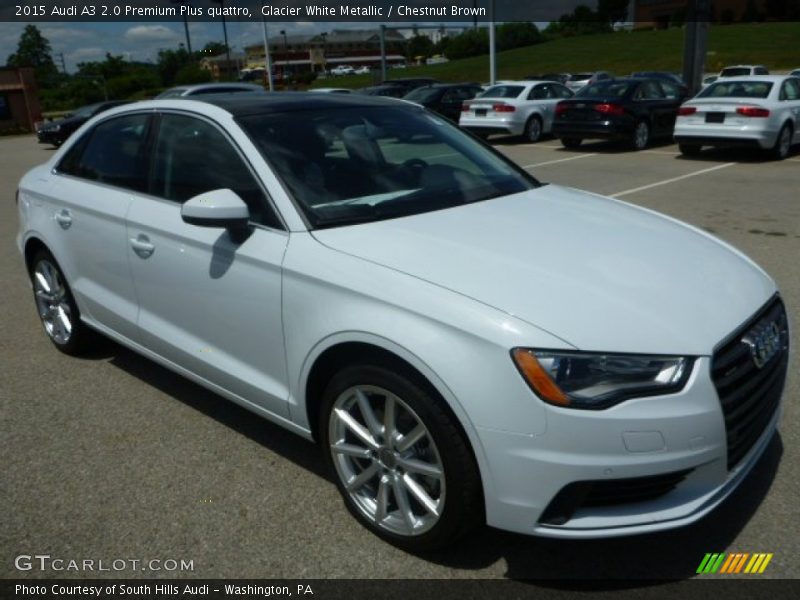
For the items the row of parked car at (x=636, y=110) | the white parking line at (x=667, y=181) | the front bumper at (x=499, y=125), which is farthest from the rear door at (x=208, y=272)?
the front bumper at (x=499, y=125)

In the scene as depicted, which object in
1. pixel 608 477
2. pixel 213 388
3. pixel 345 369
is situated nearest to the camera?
pixel 608 477

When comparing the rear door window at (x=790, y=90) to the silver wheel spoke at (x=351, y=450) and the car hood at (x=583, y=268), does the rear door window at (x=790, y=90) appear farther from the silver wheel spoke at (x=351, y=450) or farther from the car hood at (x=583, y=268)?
the silver wheel spoke at (x=351, y=450)

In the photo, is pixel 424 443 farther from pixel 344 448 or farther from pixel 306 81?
pixel 306 81

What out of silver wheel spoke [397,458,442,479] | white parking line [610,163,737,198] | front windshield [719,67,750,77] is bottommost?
white parking line [610,163,737,198]

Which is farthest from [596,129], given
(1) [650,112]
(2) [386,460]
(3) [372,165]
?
(2) [386,460]

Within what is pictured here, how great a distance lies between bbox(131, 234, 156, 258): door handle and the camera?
3611 millimetres

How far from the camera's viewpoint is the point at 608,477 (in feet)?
7.52

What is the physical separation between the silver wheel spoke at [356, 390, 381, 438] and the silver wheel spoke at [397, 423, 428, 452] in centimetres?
12

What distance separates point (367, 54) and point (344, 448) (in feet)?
520

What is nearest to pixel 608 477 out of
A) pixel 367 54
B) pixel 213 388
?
pixel 213 388

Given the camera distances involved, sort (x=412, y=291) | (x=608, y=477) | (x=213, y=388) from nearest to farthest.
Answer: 1. (x=608, y=477)
2. (x=412, y=291)
3. (x=213, y=388)

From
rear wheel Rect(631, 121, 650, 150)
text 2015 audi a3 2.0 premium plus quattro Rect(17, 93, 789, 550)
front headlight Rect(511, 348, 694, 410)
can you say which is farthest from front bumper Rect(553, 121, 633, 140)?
front headlight Rect(511, 348, 694, 410)

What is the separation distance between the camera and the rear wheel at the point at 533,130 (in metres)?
18.3

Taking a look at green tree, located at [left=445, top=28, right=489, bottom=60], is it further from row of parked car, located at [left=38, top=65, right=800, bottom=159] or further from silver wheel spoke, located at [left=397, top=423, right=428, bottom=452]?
silver wheel spoke, located at [left=397, top=423, right=428, bottom=452]
